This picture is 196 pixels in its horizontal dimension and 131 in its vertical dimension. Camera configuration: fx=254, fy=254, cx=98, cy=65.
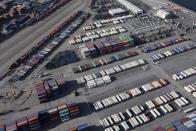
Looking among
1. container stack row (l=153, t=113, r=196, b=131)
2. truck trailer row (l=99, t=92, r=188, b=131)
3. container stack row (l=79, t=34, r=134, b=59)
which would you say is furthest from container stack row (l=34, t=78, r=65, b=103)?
container stack row (l=153, t=113, r=196, b=131)

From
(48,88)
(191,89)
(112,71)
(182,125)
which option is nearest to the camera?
(182,125)

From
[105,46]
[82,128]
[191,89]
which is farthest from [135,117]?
[105,46]

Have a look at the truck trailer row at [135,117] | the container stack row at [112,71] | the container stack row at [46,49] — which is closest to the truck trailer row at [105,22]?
the container stack row at [46,49]

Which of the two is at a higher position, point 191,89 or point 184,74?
point 184,74

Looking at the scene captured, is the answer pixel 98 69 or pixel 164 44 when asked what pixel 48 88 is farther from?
pixel 164 44

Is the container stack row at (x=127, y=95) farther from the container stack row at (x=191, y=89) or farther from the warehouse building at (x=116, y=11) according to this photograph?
the warehouse building at (x=116, y=11)

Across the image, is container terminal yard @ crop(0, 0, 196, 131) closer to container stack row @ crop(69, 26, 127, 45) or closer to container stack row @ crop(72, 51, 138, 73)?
container stack row @ crop(72, 51, 138, 73)
